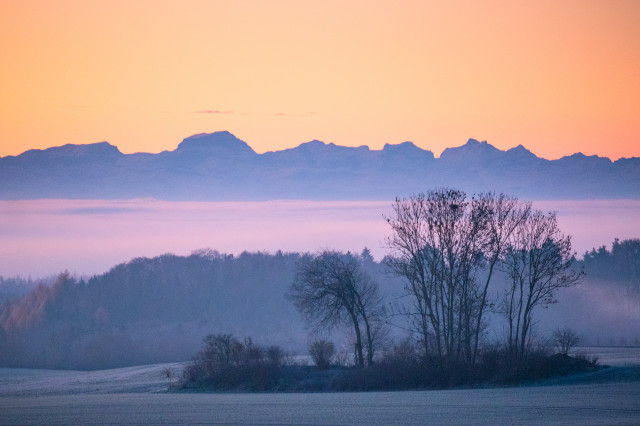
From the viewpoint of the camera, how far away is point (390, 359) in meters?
44.5

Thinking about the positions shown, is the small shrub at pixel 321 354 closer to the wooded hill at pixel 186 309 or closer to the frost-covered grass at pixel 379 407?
the frost-covered grass at pixel 379 407

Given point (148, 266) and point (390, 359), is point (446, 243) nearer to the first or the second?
point (390, 359)

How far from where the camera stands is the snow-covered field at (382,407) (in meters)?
26.5

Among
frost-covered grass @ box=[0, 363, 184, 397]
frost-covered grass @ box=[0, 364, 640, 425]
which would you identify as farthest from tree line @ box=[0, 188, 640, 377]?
frost-covered grass @ box=[0, 363, 184, 397]

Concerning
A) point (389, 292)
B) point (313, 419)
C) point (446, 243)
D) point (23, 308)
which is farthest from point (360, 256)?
point (313, 419)

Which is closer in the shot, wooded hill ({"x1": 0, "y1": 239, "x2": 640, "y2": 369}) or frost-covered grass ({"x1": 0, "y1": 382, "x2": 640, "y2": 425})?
frost-covered grass ({"x1": 0, "y1": 382, "x2": 640, "y2": 425})

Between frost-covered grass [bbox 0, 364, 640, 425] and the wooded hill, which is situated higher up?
the wooded hill

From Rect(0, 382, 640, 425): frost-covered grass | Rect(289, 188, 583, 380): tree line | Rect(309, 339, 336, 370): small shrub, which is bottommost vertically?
Rect(0, 382, 640, 425): frost-covered grass

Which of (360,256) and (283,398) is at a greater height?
(360,256)

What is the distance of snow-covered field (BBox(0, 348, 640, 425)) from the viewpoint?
1044 inches

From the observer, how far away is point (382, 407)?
101 feet

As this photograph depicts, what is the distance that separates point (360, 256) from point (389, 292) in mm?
22891

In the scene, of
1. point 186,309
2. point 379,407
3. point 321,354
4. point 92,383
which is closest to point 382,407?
point 379,407

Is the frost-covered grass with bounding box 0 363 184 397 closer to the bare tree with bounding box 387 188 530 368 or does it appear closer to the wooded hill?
the bare tree with bounding box 387 188 530 368
